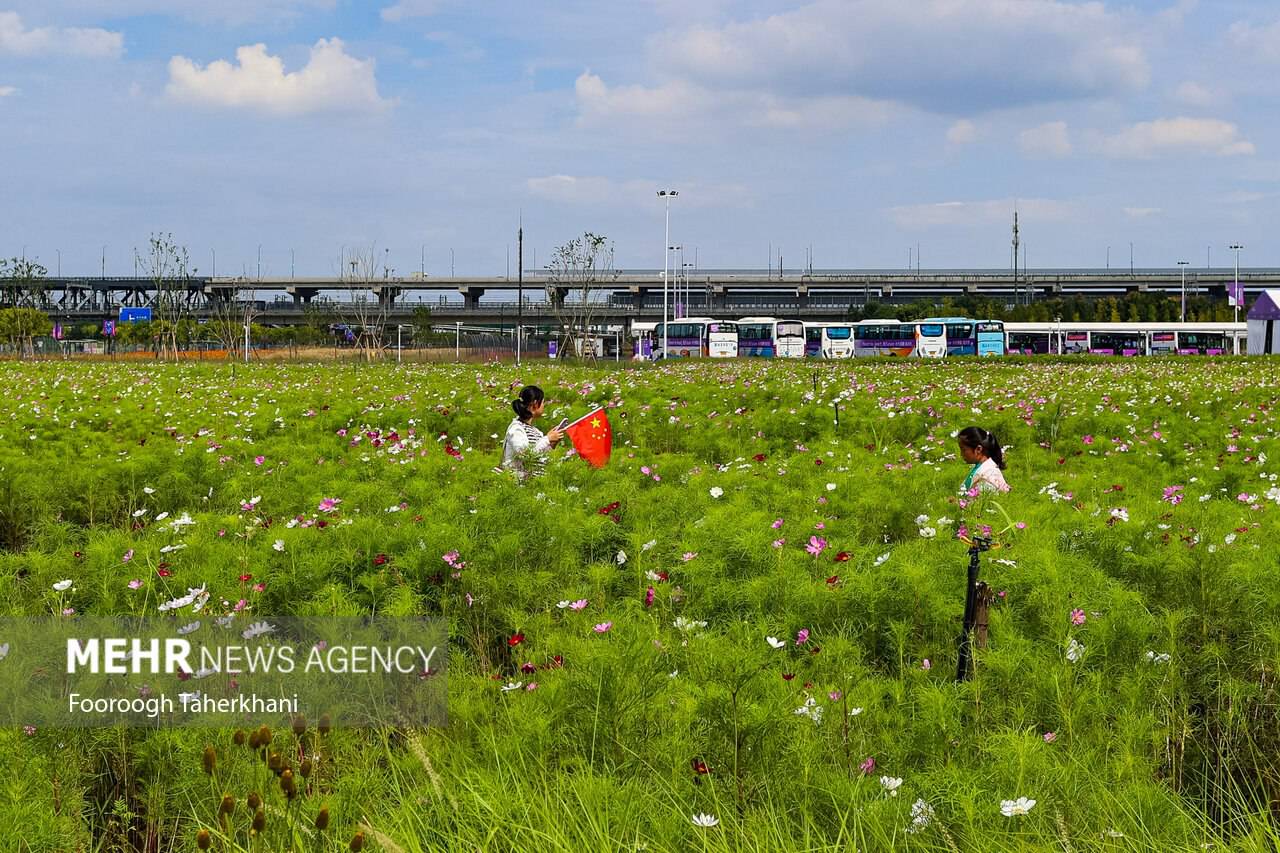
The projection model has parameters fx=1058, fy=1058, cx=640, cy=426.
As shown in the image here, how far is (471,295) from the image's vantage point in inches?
3903

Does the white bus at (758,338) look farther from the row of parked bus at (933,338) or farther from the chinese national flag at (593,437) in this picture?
the chinese national flag at (593,437)

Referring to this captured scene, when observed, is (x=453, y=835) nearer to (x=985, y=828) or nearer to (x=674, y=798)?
(x=674, y=798)

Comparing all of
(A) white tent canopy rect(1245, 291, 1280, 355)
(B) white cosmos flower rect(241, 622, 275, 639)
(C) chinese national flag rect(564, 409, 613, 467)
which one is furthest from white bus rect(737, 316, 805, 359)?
(B) white cosmos flower rect(241, 622, 275, 639)

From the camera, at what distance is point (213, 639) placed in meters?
4.58

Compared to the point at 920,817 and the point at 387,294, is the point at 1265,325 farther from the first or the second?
the point at 387,294

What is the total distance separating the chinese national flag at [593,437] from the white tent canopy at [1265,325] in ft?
130

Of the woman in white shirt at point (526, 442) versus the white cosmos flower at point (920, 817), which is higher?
the woman in white shirt at point (526, 442)

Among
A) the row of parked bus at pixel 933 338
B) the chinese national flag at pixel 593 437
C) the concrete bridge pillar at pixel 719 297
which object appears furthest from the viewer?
the concrete bridge pillar at pixel 719 297

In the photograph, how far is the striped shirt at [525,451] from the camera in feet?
26.7

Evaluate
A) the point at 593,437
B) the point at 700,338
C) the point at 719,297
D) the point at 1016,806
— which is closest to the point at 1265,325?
the point at 700,338

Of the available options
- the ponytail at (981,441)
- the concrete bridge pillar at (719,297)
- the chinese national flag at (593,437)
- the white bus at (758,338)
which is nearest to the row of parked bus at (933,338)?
the white bus at (758,338)

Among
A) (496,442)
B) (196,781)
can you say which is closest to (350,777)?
(196,781)

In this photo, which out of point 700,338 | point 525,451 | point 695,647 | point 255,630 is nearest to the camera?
point 695,647

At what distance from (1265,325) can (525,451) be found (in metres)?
42.3
